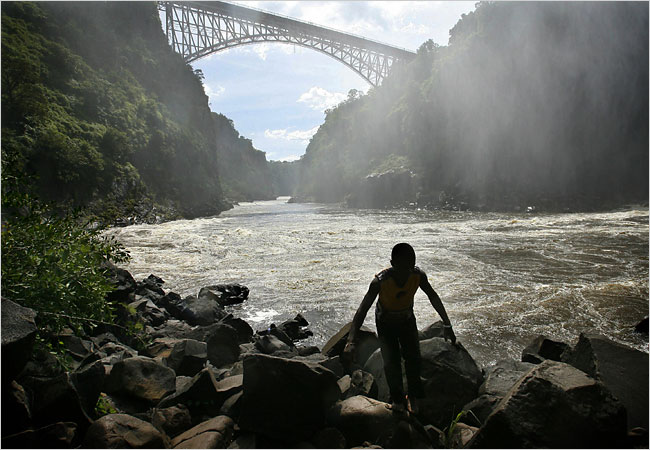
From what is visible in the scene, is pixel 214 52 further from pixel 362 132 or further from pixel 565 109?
pixel 565 109

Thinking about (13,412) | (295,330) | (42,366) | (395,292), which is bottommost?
(295,330)

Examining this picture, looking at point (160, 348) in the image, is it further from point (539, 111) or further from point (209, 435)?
point (539, 111)

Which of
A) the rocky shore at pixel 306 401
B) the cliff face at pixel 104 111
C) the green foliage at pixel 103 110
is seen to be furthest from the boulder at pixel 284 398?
the cliff face at pixel 104 111

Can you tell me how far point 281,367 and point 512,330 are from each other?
5175 millimetres

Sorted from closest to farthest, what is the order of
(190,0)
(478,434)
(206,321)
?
(478,434)
(206,321)
(190,0)

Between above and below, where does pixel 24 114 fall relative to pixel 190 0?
below

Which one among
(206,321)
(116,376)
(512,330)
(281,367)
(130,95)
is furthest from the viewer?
(130,95)

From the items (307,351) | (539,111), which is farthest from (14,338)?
(539,111)

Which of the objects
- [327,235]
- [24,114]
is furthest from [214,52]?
[327,235]

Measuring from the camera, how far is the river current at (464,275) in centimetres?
688

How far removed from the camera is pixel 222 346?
507 centimetres

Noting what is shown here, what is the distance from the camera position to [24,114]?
2206 cm

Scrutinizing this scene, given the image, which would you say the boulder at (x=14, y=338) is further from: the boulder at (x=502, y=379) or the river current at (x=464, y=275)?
the river current at (x=464, y=275)

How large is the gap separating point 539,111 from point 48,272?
161 ft
